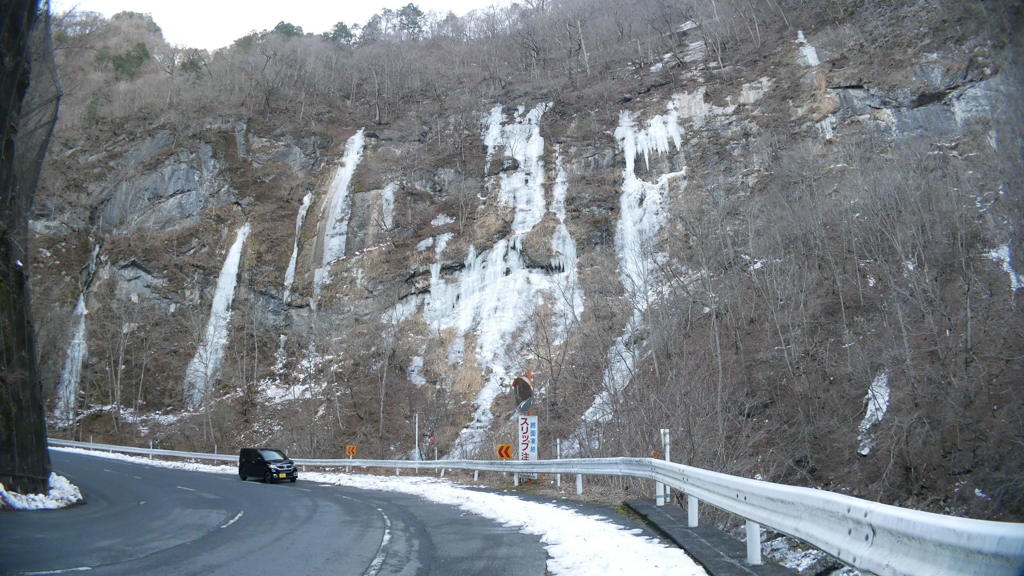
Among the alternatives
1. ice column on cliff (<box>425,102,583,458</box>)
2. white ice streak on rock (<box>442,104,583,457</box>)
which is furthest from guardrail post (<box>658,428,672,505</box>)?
white ice streak on rock (<box>442,104,583,457</box>)

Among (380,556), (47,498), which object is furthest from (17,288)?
(380,556)

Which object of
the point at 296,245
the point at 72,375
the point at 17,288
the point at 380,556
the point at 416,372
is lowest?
the point at 380,556

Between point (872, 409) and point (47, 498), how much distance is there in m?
24.3

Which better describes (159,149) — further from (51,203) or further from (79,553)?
(79,553)

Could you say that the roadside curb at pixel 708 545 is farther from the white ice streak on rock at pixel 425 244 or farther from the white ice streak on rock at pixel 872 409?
the white ice streak on rock at pixel 425 244

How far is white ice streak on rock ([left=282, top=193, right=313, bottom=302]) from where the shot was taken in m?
46.8

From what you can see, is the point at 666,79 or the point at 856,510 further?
the point at 666,79

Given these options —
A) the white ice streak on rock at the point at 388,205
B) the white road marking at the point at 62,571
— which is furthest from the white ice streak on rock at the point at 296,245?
the white road marking at the point at 62,571

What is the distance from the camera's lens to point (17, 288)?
49.7ft

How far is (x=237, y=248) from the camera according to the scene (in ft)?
160

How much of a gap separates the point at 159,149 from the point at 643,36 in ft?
150

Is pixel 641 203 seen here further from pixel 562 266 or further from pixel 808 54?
pixel 808 54

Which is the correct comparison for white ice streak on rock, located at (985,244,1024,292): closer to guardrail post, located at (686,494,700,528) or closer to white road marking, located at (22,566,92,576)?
guardrail post, located at (686,494,700,528)

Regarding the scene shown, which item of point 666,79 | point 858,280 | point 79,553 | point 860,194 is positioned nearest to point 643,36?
Result: point 666,79
